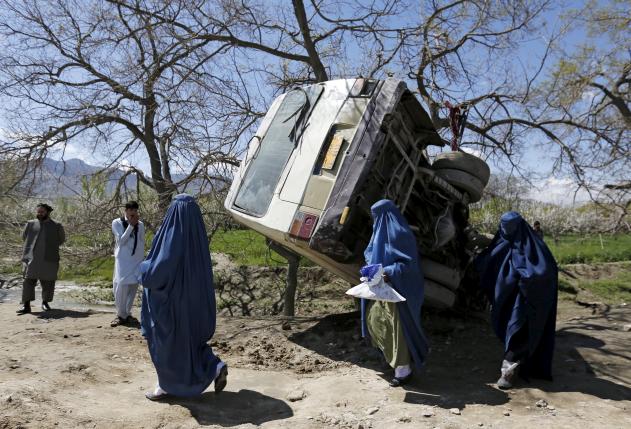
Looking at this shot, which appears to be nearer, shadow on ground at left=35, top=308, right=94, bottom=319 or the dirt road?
the dirt road

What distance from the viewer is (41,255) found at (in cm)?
774

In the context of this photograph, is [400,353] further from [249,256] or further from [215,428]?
[249,256]

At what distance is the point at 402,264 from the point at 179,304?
1763mm

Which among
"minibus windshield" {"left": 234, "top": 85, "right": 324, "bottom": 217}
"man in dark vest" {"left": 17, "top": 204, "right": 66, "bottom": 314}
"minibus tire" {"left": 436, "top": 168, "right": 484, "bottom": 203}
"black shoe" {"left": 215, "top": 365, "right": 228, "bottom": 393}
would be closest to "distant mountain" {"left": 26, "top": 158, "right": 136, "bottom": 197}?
"man in dark vest" {"left": 17, "top": 204, "right": 66, "bottom": 314}

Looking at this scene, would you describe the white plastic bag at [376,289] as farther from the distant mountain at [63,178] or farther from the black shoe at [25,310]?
the distant mountain at [63,178]

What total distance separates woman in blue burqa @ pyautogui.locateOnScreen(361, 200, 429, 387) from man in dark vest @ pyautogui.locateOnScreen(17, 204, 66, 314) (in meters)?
5.18

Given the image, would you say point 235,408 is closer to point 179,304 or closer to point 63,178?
point 179,304

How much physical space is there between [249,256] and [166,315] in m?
8.99

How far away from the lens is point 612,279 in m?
11.5

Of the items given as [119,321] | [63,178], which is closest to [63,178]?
[63,178]

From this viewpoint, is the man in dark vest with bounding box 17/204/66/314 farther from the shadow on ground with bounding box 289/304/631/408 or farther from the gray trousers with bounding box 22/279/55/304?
the shadow on ground with bounding box 289/304/631/408

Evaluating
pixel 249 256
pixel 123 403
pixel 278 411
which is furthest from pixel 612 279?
pixel 123 403

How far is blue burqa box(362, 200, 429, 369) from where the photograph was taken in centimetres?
448

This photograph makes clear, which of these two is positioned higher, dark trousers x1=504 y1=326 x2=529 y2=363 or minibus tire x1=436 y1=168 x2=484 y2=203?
minibus tire x1=436 y1=168 x2=484 y2=203
